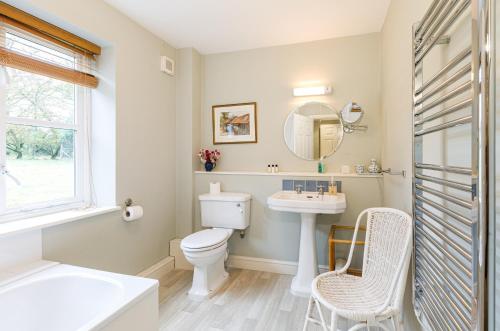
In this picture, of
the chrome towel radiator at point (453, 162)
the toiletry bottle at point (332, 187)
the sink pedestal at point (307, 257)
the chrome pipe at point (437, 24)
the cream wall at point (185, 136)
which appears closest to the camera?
the chrome towel radiator at point (453, 162)

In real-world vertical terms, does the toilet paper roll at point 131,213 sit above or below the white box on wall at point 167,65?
below

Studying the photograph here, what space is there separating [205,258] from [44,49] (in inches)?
78.3

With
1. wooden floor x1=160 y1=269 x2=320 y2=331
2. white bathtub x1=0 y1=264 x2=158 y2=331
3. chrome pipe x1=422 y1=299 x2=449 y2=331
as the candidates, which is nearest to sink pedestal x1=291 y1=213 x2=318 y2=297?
wooden floor x1=160 y1=269 x2=320 y2=331

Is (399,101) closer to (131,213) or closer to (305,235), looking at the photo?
(305,235)

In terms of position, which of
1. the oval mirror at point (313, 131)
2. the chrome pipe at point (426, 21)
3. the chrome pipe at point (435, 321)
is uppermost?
the chrome pipe at point (426, 21)

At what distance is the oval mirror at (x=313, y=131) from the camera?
270 centimetres

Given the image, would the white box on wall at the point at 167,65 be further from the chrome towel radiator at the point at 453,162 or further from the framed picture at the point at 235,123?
the chrome towel radiator at the point at 453,162

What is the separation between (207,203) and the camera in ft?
8.91

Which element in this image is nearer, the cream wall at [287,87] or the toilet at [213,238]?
the toilet at [213,238]

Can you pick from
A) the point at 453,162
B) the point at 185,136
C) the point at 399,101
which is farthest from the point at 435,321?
the point at 185,136

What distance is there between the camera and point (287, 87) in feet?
9.29

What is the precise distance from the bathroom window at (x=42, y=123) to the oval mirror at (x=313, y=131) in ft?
6.27

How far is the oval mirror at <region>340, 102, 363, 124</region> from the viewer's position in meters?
2.56

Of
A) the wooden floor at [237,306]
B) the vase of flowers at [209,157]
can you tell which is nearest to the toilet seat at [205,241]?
the wooden floor at [237,306]
